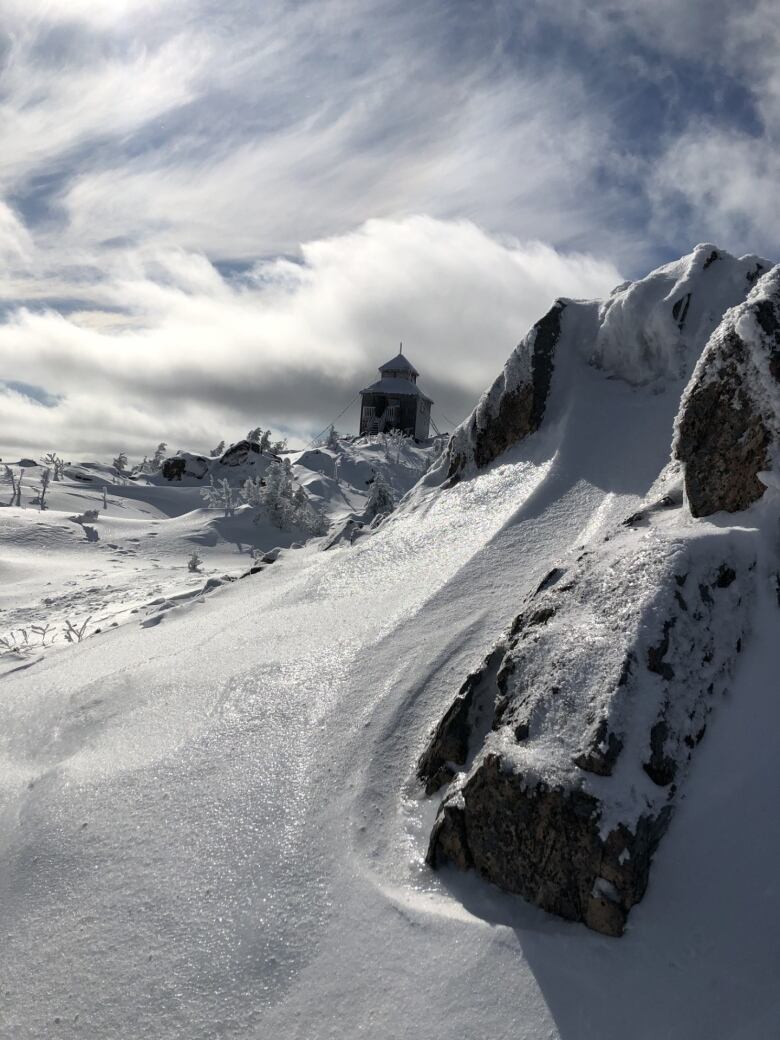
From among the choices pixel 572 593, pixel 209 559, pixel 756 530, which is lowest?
pixel 209 559

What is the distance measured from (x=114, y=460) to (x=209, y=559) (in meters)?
34.8

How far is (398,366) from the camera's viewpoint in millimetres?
58750

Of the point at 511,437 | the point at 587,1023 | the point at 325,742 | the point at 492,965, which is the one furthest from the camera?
the point at 511,437

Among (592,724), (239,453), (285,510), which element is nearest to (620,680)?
(592,724)

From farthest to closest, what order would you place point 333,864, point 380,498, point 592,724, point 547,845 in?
point 380,498 → point 333,864 → point 592,724 → point 547,845

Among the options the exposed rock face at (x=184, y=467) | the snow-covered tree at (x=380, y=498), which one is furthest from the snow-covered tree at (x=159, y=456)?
the snow-covered tree at (x=380, y=498)

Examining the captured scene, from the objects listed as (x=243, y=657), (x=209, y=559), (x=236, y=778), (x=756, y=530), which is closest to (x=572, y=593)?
(x=756, y=530)

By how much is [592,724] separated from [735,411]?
2975mm

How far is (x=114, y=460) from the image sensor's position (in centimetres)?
5378

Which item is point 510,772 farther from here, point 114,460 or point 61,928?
point 114,460

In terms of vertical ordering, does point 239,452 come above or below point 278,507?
above

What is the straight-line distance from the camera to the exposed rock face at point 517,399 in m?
10.0

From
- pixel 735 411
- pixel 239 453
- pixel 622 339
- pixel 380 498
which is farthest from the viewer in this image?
pixel 239 453

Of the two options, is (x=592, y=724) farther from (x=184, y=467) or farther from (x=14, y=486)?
(x=184, y=467)
